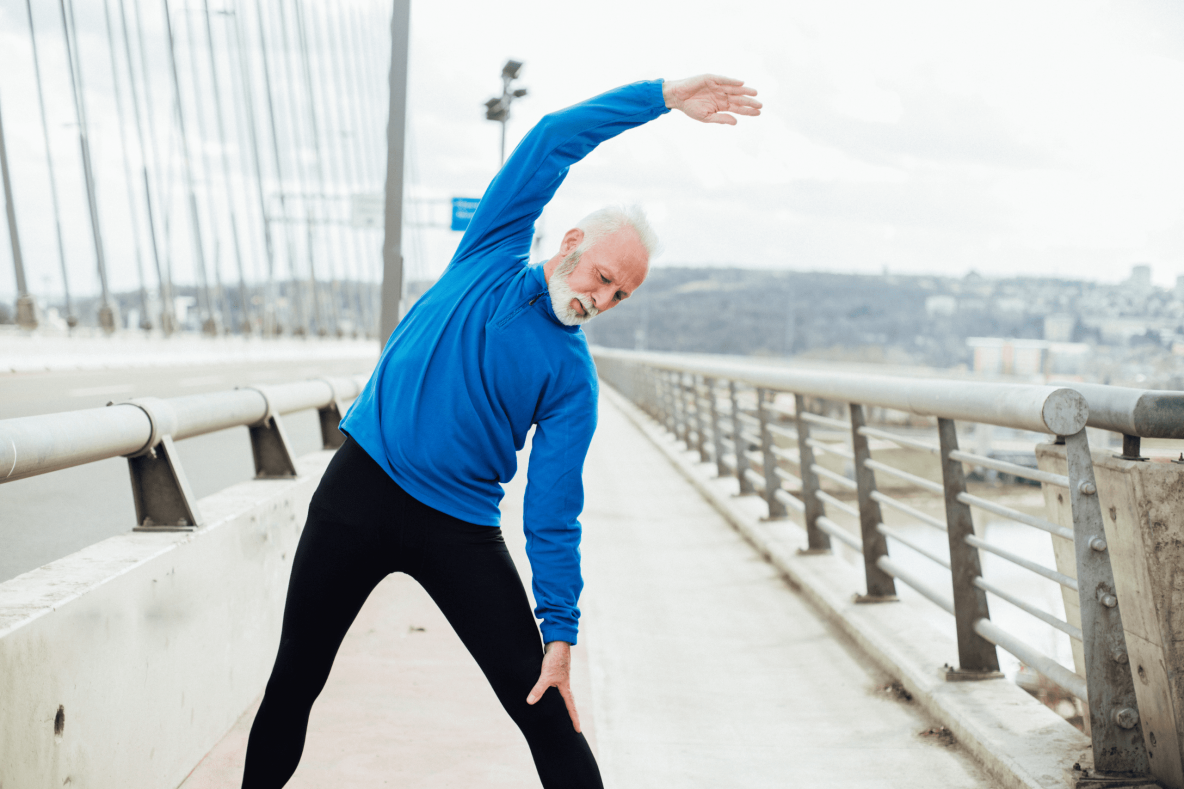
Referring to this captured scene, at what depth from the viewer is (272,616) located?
375cm

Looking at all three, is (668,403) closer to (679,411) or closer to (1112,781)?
(679,411)

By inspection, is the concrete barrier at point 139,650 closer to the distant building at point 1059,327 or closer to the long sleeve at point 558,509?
the long sleeve at point 558,509

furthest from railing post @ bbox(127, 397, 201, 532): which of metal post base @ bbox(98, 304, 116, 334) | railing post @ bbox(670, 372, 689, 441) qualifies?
metal post base @ bbox(98, 304, 116, 334)

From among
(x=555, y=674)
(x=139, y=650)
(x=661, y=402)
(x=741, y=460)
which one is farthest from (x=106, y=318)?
(x=555, y=674)

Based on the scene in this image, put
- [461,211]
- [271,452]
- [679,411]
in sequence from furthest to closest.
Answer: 1. [461,211]
2. [679,411]
3. [271,452]

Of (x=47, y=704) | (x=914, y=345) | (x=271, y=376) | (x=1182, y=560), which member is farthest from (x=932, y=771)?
(x=271, y=376)

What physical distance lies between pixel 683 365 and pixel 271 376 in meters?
12.6

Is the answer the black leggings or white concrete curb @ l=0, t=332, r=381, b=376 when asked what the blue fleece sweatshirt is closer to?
the black leggings

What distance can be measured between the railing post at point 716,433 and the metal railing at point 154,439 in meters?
6.38

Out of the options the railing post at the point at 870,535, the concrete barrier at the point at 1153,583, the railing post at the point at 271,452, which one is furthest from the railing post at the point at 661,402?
the concrete barrier at the point at 1153,583

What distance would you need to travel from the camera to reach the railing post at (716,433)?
1043 centimetres

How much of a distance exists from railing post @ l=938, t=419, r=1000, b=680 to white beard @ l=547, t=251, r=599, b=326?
2.16 m

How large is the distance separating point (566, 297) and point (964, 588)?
2335mm

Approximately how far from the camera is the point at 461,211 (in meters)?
17.4
